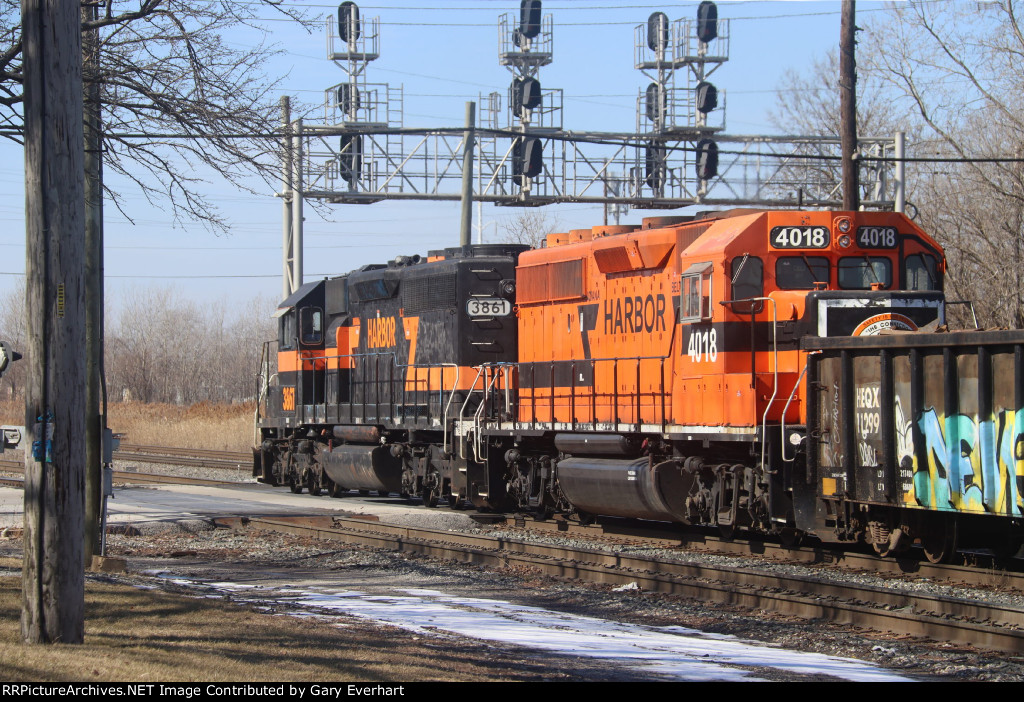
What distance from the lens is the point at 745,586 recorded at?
11773mm

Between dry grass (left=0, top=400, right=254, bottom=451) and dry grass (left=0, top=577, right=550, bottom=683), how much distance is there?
90.1 ft

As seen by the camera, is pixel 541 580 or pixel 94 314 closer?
pixel 541 580

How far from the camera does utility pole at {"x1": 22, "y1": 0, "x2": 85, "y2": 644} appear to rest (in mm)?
7785

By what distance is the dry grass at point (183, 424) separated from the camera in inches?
1674

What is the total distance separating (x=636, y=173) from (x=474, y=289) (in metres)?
13.9

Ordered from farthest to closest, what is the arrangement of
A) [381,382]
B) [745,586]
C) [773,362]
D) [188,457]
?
[188,457], [381,382], [773,362], [745,586]

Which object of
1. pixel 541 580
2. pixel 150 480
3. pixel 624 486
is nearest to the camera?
pixel 541 580

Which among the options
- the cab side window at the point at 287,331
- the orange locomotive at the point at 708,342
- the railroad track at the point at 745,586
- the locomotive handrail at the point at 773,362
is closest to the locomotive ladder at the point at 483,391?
the orange locomotive at the point at 708,342

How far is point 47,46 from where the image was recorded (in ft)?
25.4

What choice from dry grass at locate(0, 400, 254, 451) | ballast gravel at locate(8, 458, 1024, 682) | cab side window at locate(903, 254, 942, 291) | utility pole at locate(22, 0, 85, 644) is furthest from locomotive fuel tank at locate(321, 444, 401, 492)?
dry grass at locate(0, 400, 254, 451)

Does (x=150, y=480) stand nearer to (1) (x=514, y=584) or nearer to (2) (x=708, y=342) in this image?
(1) (x=514, y=584)

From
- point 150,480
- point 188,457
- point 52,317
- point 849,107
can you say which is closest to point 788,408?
point 52,317

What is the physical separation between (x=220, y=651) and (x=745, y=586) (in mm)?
5805

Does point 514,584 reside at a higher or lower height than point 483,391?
lower
